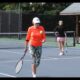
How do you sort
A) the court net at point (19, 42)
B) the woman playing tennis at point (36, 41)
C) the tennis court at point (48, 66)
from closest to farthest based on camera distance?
1. the woman playing tennis at point (36, 41)
2. the tennis court at point (48, 66)
3. the court net at point (19, 42)

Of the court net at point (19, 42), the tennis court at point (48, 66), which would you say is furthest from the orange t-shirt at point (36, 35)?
the court net at point (19, 42)

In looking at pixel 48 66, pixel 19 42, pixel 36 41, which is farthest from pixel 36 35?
pixel 19 42

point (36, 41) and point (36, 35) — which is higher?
point (36, 35)

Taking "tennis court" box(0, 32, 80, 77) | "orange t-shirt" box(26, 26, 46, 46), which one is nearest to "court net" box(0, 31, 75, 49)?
"tennis court" box(0, 32, 80, 77)

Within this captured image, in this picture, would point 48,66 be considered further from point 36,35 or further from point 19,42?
point 19,42

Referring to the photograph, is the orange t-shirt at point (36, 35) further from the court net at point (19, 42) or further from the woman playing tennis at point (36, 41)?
the court net at point (19, 42)

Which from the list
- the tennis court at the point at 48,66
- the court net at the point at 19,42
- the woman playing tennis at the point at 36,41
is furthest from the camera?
the court net at the point at 19,42

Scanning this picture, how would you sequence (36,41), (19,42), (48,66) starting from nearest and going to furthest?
(36,41) < (48,66) < (19,42)

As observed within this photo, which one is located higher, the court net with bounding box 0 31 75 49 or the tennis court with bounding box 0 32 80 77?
the tennis court with bounding box 0 32 80 77

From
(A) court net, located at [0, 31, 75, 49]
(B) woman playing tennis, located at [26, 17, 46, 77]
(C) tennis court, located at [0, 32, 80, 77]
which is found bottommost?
(A) court net, located at [0, 31, 75, 49]

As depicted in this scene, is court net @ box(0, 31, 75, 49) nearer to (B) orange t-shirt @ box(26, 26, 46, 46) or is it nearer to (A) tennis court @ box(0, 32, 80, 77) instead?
(A) tennis court @ box(0, 32, 80, 77)

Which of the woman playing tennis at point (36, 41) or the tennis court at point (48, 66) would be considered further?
the tennis court at point (48, 66)

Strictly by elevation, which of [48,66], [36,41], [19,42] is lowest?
[19,42]

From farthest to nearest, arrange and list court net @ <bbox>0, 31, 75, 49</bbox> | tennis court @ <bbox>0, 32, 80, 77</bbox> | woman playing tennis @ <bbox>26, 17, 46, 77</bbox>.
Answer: court net @ <bbox>0, 31, 75, 49</bbox>, tennis court @ <bbox>0, 32, 80, 77</bbox>, woman playing tennis @ <bbox>26, 17, 46, 77</bbox>
